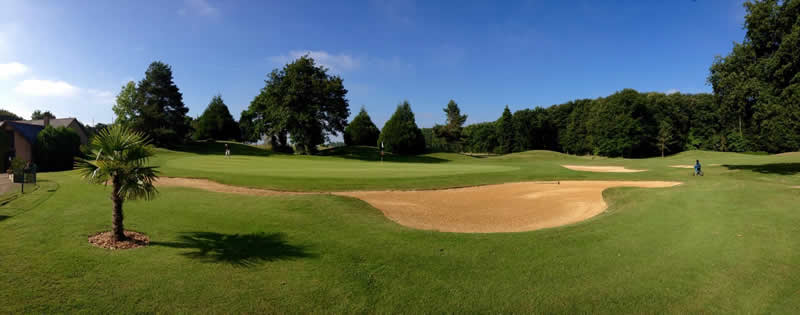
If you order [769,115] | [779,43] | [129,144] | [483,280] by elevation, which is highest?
[779,43]

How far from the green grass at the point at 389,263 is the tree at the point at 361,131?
57.9 meters

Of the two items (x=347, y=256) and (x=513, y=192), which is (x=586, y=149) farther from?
(x=347, y=256)

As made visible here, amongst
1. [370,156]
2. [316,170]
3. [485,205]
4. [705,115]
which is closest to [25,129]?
[316,170]

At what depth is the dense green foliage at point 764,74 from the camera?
2047 centimetres

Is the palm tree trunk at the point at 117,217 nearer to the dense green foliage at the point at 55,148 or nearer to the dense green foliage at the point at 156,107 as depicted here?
the dense green foliage at the point at 55,148

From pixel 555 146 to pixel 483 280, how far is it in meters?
87.8

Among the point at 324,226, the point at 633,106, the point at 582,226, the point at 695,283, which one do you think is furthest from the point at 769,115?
the point at 633,106

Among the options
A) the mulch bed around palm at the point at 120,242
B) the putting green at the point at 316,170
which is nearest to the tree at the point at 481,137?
the putting green at the point at 316,170

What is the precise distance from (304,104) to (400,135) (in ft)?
53.7

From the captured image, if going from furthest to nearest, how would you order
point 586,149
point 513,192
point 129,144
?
point 586,149 < point 513,192 < point 129,144

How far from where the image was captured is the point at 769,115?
71.7 ft

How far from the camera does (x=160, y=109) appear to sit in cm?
5466

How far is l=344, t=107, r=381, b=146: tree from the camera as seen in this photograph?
6794 centimetres

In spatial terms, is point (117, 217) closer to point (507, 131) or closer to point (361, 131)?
point (361, 131)
